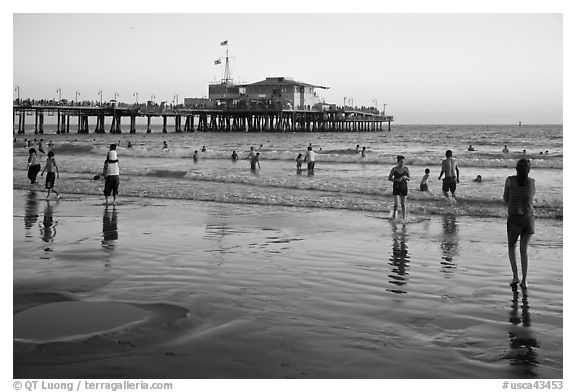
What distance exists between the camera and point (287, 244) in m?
9.02

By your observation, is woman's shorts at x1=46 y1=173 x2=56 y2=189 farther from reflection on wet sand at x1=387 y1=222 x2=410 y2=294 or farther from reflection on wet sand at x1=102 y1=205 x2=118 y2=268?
reflection on wet sand at x1=387 y1=222 x2=410 y2=294

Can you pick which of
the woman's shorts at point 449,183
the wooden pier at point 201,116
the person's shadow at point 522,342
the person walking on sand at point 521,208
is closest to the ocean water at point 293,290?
the person's shadow at point 522,342

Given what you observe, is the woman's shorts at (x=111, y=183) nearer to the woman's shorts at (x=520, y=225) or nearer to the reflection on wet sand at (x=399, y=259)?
the reflection on wet sand at (x=399, y=259)

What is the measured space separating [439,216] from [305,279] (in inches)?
277

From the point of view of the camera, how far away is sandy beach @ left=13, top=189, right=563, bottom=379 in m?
4.21

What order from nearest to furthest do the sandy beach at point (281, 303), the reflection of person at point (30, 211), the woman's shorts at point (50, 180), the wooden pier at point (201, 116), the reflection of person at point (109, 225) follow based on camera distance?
1. the sandy beach at point (281, 303)
2. the reflection of person at point (109, 225)
3. the reflection of person at point (30, 211)
4. the woman's shorts at point (50, 180)
5. the wooden pier at point (201, 116)

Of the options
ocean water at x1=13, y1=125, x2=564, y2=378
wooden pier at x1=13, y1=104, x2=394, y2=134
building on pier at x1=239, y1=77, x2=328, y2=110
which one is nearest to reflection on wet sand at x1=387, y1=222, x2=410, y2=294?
ocean water at x1=13, y1=125, x2=564, y2=378

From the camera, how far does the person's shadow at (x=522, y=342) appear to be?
4246mm

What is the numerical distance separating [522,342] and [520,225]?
7.54ft

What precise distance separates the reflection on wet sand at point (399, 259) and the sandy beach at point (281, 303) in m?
0.03

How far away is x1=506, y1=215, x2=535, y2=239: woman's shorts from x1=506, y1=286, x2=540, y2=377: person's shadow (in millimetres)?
1074
